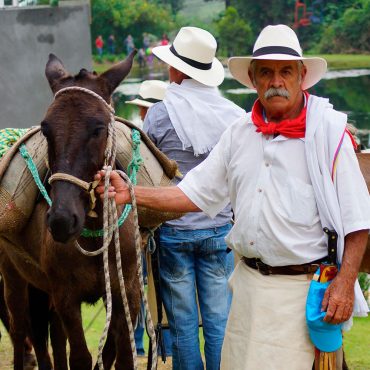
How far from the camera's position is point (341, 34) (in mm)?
17969

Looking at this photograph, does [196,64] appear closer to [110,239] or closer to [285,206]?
[110,239]

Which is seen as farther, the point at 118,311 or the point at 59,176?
the point at 118,311

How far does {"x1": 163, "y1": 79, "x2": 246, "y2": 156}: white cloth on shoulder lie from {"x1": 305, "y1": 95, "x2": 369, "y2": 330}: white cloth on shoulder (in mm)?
1496

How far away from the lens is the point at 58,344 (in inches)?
247

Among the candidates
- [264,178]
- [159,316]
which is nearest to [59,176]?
[264,178]

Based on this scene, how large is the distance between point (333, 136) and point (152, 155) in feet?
5.36

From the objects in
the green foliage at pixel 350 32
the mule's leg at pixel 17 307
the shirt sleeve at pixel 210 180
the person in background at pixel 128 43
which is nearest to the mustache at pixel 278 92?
the shirt sleeve at pixel 210 180

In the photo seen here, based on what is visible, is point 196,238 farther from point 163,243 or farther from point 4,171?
point 4,171

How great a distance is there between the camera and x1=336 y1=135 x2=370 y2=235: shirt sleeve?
379 cm

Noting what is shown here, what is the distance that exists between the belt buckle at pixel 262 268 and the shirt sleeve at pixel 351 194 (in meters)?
0.43

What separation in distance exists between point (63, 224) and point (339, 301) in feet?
4.26

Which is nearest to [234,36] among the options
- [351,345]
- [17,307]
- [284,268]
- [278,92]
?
[351,345]

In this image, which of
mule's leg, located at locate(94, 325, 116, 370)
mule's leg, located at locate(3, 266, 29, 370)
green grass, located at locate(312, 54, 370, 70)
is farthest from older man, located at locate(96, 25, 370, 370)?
green grass, located at locate(312, 54, 370, 70)

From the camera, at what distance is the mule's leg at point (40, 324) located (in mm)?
6453
